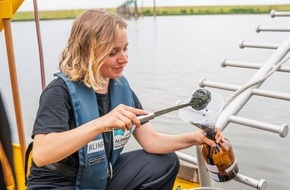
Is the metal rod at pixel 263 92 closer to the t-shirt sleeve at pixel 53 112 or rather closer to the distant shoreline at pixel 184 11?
the t-shirt sleeve at pixel 53 112

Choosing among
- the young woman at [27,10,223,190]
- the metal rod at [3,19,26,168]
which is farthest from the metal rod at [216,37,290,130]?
the metal rod at [3,19,26,168]

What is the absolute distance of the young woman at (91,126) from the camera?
1.61 meters

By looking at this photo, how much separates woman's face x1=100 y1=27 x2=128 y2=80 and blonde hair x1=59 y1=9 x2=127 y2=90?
0.02 metres

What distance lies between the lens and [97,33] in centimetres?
172

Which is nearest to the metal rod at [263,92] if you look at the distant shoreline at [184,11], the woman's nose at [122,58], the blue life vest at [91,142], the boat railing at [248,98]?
the boat railing at [248,98]

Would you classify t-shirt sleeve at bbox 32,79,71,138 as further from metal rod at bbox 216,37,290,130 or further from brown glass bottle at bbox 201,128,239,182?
metal rod at bbox 216,37,290,130

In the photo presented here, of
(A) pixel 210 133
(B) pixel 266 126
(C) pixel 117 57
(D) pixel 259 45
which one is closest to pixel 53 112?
(C) pixel 117 57

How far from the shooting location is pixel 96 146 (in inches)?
71.7

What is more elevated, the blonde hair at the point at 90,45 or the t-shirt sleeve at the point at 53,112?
the blonde hair at the point at 90,45

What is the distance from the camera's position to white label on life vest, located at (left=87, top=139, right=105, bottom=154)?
1.80 m

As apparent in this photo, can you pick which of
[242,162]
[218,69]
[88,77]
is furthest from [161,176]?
[218,69]

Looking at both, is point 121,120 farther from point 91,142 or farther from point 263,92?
point 263,92

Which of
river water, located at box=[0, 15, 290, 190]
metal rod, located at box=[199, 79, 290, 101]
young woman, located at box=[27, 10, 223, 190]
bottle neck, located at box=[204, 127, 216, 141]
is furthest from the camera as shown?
river water, located at box=[0, 15, 290, 190]

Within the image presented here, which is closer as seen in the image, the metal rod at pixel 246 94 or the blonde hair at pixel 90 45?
the blonde hair at pixel 90 45
